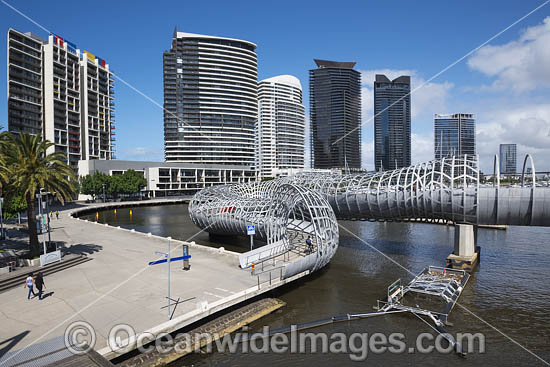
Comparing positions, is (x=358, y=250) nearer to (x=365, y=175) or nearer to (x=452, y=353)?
(x=365, y=175)

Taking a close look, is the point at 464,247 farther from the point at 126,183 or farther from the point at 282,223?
the point at 126,183

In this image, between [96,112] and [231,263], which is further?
[96,112]

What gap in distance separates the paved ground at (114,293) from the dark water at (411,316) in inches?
148

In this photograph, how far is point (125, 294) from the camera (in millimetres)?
21625

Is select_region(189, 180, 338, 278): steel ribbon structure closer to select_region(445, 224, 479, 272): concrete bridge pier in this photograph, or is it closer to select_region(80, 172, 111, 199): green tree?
select_region(445, 224, 479, 272): concrete bridge pier

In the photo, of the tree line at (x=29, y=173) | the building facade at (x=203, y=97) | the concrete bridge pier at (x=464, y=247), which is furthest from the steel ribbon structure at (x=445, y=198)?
the building facade at (x=203, y=97)

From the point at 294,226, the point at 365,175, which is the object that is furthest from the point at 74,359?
the point at 365,175

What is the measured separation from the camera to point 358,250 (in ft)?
134

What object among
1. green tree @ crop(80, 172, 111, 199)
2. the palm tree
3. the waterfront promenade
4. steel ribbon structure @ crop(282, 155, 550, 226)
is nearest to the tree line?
the palm tree

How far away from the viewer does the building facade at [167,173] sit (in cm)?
12047

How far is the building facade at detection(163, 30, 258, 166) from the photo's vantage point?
164875 millimetres

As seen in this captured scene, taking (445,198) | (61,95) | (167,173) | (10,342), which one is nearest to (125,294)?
(10,342)

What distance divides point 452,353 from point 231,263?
17.7 meters

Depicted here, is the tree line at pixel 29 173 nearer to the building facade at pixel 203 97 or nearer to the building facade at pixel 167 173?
the building facade at pixel 167 173
